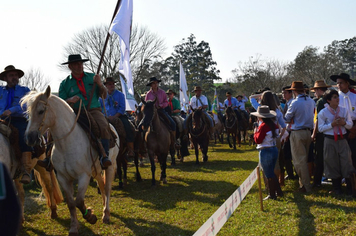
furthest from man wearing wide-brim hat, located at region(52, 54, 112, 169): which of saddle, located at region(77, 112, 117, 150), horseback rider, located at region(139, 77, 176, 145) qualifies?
horseback rider, located at region(139, 77, 176, 145)

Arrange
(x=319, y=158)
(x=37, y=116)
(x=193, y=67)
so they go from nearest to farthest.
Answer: (x=37, y=116), (x=319, y=158), (x=193, y=67)

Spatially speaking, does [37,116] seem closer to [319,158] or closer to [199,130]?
[319,158]

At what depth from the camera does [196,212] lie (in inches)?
256

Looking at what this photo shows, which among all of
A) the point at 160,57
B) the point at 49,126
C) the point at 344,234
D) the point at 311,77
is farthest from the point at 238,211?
the point at 311,77

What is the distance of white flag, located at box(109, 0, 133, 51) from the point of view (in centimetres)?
592

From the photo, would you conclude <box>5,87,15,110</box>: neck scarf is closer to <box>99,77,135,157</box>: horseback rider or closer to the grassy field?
the grassy field

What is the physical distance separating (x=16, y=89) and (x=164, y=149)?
4.67 m

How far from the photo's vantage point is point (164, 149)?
9.76 m

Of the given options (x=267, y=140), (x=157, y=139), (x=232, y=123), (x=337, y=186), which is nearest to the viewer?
(x=267, y=140)

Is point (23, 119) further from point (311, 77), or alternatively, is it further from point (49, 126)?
point (311, 77)

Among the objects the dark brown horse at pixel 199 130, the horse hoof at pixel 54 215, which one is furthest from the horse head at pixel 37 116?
the dark brown horse at pixel 199 130

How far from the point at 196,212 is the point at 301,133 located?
292 centimetres

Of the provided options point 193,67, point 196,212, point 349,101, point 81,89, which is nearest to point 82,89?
point 81,89

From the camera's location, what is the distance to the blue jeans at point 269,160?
657 cm
